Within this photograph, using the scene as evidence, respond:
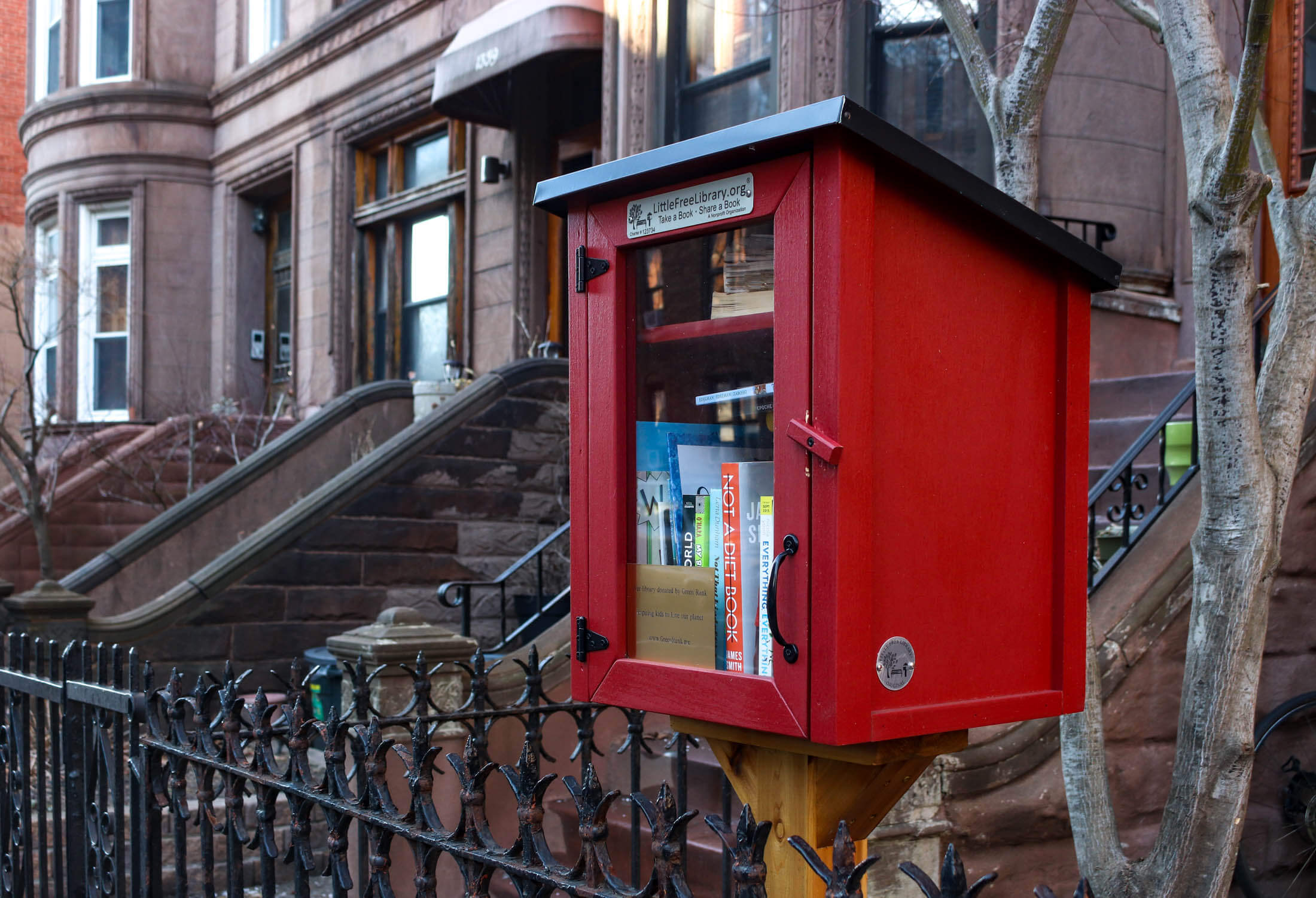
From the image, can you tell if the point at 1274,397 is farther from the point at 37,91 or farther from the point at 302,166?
the point at 37,91

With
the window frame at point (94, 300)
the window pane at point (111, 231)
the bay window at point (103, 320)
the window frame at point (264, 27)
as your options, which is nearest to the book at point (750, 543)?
the window frame at point (264, 27)

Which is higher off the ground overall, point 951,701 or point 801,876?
point 951,701

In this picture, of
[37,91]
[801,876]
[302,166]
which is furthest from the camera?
[37,91]

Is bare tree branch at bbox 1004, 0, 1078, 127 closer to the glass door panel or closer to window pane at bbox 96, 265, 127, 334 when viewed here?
the glass door panel

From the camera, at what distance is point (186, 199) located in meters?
16.9

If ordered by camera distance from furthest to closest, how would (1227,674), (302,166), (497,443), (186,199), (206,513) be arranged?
1. (186,199)
2. (302,166)
3. (206,513)
4. (497,443)
5. (1227,674)

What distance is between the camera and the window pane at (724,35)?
9.68 meters

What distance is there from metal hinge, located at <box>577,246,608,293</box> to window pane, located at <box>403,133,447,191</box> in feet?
37.1

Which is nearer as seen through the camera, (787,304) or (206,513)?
(787,304)

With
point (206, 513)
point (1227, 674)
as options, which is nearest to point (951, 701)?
point (1227, 674)

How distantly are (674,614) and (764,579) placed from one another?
0.22m

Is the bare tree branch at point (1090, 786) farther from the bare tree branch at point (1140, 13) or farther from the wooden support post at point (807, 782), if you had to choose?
the bare tree branch at point (1140, 13)

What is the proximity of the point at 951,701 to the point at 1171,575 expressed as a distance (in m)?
3.24

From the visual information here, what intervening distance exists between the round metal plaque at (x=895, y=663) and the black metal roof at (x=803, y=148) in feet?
2.55
